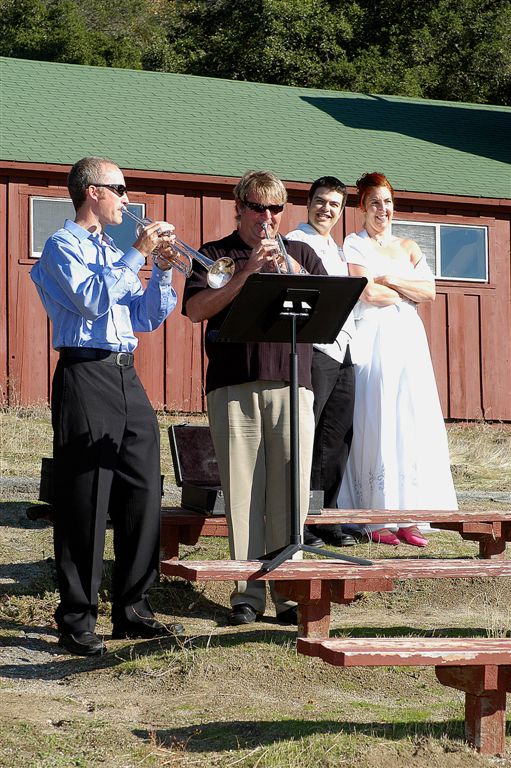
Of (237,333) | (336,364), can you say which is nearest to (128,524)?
(237,333)

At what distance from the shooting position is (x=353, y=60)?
28.4 meters

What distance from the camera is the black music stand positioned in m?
5.21

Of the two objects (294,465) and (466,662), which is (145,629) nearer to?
(294,465)

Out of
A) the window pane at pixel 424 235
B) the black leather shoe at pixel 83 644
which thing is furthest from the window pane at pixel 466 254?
the black leather shoe at pixel 83 644

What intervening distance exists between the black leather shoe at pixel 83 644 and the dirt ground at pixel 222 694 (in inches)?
1.7

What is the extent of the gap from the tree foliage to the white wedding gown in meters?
19.8

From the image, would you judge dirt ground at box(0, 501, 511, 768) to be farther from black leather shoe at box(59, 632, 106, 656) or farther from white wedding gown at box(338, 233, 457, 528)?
white wedding gown at box(338, 233, 457, 528)

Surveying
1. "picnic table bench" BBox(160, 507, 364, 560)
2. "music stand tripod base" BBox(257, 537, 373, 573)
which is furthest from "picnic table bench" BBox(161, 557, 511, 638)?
"picnic table bench" BBox(160, 507, 364, 560)

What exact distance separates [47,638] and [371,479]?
2.62 m

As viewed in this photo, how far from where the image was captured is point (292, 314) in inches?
210

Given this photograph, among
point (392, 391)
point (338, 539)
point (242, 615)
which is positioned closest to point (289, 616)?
point (242, 615)

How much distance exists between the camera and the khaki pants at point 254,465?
5.78 metres

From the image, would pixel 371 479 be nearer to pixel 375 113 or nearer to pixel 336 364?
pixel 336 364

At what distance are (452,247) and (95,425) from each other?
11231mm
